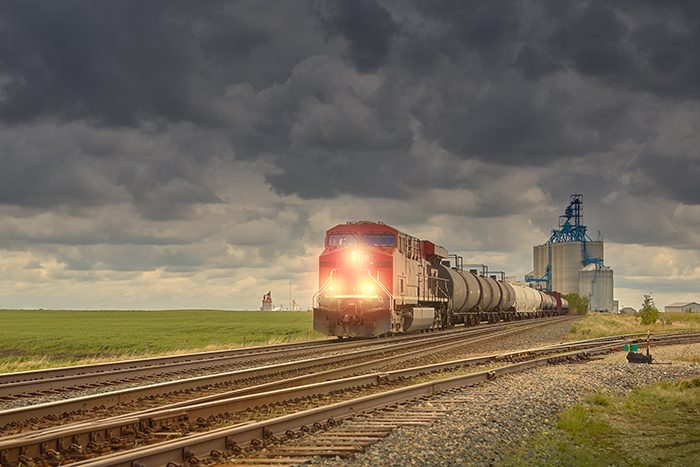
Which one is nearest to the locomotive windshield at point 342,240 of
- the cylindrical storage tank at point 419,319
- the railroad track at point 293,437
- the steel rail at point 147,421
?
the cylindrical storage tank at point 419,319

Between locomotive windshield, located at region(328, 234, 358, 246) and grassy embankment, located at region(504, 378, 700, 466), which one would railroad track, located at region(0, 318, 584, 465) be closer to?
grassy embankment, located at region(504, 378, 700, 466)

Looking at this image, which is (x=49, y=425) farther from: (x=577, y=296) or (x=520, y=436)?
(x=577, y=296)

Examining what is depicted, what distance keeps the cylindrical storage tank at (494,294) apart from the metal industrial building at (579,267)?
7604 cm

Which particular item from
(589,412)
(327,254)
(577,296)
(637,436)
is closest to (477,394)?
(589,412)

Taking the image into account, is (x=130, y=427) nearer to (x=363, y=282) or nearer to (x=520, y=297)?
(x=363, y=282)

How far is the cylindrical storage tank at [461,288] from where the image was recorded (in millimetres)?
43219

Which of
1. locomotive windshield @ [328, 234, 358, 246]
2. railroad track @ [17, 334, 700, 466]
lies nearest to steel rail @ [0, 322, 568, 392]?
railroad track @ [17, 334, 700, 466]

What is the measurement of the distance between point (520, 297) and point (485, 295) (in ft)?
55.4

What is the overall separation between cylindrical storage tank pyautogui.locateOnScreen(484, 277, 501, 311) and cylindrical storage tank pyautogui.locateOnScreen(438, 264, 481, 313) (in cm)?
417

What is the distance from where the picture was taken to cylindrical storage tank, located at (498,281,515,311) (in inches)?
2386

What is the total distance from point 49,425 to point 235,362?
34.8ft

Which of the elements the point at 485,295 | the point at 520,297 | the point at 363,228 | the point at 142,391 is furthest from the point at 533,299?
the point at 142,391

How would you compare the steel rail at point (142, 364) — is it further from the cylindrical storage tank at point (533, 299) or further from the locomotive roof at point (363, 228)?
the cylindrical storage tank at point (533, 299)

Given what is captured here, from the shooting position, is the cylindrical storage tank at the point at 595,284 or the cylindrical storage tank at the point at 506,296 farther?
the cylindrical storage tank at the point at 595,284
